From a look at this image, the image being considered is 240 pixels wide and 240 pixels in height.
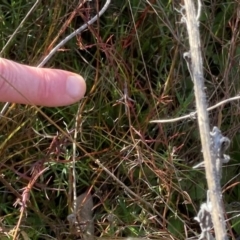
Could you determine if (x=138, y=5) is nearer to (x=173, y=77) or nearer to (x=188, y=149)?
(x=173, y=77)

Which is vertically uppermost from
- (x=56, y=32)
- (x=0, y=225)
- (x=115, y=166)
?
(x=56, y=32)

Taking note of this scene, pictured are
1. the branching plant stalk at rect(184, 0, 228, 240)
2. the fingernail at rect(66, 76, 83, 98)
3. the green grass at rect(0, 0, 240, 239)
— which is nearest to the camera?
the branching plant stalk at rect(184, 0, 228, 240)

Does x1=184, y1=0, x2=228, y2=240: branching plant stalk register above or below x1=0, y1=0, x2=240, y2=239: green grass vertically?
above

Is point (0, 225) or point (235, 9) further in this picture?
Answer: point (235, 9)

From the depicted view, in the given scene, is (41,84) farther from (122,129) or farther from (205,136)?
(122,129)

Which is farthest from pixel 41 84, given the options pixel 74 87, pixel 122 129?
pixel 122 129

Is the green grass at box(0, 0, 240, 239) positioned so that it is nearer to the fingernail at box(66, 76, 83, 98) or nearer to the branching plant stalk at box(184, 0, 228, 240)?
the fingernail at box(66, 76, 83, 98)

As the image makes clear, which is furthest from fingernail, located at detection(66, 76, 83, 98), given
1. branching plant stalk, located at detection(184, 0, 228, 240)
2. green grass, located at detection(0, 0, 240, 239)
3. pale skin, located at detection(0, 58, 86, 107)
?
green grass, located at detection(0, 0, 240, 239)

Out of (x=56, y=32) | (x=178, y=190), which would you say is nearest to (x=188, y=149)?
(x=178, y=190)
